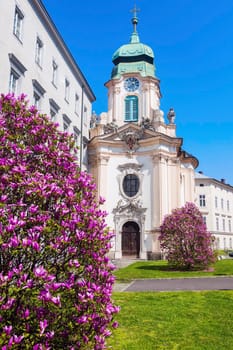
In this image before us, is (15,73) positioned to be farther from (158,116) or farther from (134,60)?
(134,60)

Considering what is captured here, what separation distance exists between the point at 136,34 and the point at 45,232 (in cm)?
4376

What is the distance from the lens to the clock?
38094 mm

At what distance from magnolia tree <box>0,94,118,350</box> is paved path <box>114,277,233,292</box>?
9688 millimetres

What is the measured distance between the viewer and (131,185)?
3369 centimetres

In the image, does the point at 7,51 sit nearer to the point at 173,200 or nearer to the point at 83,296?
the point at 83,296

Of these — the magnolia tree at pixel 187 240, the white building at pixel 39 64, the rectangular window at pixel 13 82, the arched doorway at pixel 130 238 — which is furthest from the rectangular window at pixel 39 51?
the arched doorway at pixel 130 238

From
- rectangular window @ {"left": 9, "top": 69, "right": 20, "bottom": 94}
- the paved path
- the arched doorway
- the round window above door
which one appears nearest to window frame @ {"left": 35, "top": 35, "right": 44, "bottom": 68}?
rectangular window @ {"left": 9, "top": 69, "right": 20, "bottom": 94}

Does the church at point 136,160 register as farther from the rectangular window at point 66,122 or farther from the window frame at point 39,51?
the window frame at point 39,51

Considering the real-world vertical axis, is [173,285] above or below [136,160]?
below

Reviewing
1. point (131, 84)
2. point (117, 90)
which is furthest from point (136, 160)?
point (131, 84)

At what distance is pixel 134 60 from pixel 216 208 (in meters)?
31.6

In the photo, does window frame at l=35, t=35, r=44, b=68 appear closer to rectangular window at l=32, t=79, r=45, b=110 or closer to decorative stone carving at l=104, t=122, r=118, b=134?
rectangular window at l=32, t=79, r=45, b=110

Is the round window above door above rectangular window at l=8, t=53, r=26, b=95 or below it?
below

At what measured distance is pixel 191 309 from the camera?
9375 millimetres
